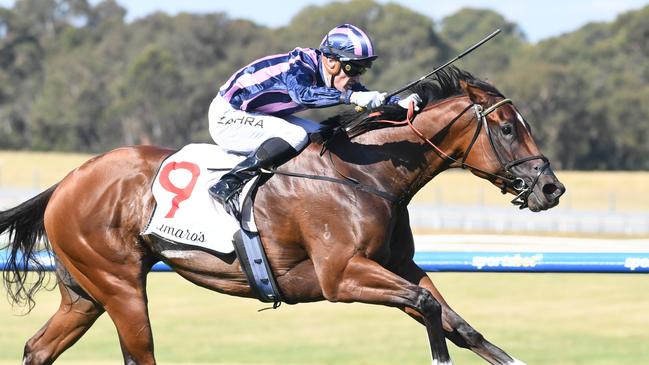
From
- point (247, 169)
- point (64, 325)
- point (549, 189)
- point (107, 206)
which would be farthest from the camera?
point (64, 325)

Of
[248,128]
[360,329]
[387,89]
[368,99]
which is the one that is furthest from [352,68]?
[387,89]

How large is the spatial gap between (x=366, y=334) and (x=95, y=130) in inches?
2203

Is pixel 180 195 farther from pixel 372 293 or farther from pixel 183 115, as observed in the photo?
pixel 183 115

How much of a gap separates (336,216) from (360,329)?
6.41m

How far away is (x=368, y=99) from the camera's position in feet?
16.9

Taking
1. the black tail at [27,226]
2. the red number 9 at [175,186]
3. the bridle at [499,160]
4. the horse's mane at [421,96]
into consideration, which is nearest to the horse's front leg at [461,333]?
the bridle at [499,160]

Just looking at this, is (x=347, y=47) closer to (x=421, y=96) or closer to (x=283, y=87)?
(x=283, y=87)

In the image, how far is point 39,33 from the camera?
80250 millimetres

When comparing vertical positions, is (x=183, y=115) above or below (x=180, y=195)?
below

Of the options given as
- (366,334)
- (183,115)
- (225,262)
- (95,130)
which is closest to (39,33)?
(95,130)

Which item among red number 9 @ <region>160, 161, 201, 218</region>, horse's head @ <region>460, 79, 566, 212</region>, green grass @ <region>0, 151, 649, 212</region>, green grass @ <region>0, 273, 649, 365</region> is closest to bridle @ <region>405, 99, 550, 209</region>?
horse's head @ <region>460, 79, 566, 212</region>

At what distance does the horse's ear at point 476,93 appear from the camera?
5.50m

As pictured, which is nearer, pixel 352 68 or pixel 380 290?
pixel 380 290

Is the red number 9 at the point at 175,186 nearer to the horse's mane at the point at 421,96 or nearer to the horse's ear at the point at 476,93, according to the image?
the horse's mane at the point at 421,96
